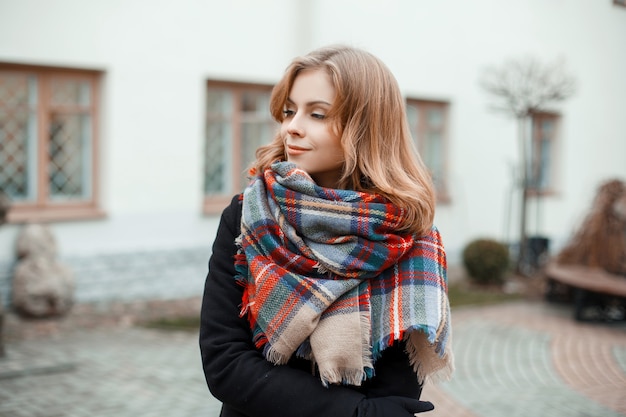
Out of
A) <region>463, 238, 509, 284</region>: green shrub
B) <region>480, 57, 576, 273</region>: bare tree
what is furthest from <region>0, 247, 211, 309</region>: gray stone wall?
<region>480, 57, 576, 273</region>: bare tree

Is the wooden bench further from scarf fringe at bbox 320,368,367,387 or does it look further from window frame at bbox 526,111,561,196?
scarf fringe at bbox 320,368,367,387

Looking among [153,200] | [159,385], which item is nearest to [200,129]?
[153,200]

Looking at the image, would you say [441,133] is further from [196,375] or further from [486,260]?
[196,375]

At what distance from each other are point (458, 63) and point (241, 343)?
1148 centimetres

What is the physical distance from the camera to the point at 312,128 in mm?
1819

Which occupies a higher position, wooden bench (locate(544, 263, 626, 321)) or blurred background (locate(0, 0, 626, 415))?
blurred background (locate(0, 0, 626, 415))

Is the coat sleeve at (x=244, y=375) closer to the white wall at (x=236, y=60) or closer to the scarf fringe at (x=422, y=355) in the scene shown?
the scarf fringe at (x=422, y=355)

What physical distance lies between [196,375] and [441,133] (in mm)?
8063

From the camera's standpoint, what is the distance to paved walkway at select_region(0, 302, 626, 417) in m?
5.27

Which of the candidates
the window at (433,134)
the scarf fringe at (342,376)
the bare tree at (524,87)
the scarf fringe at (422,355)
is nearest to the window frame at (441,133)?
the window at (433,134)

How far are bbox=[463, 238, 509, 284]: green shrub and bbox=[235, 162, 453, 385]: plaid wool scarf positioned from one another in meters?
9.44

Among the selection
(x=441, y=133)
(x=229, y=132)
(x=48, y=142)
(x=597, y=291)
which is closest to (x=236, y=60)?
(x=229, y=132)

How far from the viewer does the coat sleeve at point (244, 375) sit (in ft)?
5.53

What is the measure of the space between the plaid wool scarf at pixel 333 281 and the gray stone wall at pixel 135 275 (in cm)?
672
